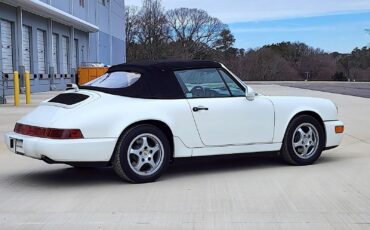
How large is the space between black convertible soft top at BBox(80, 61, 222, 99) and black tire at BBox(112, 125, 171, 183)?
1.53 ft

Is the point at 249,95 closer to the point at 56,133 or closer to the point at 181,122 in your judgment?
the point at 181,122

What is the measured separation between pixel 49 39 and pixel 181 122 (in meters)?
28.3

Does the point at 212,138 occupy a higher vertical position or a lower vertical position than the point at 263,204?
higher

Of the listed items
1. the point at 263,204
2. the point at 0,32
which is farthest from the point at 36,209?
the point at 0,32

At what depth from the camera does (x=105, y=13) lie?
5212 cm

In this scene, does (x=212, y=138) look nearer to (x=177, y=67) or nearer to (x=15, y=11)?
(x=177, y=67)

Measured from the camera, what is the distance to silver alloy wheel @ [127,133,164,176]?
6.57m

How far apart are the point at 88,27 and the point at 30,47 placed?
1010cm

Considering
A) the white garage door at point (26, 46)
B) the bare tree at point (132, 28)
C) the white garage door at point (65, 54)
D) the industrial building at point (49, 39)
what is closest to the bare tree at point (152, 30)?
the bare tree at point (132, 28)

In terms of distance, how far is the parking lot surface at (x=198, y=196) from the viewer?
5.11 m

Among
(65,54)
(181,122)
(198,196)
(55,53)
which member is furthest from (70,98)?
(65,54)

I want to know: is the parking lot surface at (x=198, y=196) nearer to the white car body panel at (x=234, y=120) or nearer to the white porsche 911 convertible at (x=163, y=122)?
the white porsche 911 convertible at (x=163, y=122)

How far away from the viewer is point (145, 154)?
663 centimetres

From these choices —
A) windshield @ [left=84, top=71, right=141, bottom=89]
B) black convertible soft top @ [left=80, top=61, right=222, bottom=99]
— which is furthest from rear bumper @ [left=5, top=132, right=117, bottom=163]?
windshield @ [left=84, top=71, right=141, bottom=89]
